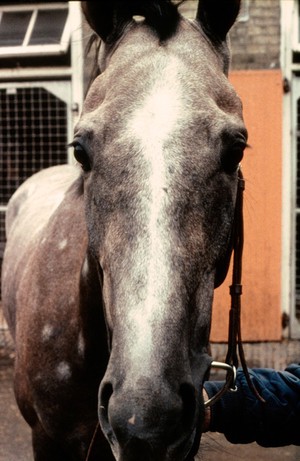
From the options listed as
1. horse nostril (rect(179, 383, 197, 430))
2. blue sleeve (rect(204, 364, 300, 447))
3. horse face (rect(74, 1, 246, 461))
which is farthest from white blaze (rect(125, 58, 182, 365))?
blue sleeve (rect(204, 364, 300, 447))

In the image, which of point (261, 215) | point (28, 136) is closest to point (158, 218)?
point (261, 215)

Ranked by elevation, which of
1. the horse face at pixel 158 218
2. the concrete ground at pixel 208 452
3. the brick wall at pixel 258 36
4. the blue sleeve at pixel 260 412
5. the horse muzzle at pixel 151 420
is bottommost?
the concrete ground at pixel 208 452

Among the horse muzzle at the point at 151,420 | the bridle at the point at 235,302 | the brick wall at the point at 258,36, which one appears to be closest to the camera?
the horse muzzle at the point at 151,420

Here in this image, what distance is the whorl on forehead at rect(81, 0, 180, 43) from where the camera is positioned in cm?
182

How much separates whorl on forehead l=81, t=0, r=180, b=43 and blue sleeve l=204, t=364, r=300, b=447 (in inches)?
44.9

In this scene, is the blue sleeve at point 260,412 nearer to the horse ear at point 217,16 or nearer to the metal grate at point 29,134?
the horse ear at point 217,16

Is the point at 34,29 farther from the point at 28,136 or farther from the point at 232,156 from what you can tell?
the point at 232,156

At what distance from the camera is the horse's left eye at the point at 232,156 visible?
5.45 ft

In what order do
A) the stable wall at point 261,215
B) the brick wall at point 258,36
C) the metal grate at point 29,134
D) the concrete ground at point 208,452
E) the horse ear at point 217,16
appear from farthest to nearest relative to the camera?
1. the metal grate at point 29,134
2. the brick wall at point 258,36
3. the stable wall at point 261,215
4. the concrete ground at point 208,452
5. the horse ear at point 217,16

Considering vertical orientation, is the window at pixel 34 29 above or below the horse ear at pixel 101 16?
above

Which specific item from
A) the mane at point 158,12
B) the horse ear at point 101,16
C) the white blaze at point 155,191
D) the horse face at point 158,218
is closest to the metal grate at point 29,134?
the horse ear at point 101,16

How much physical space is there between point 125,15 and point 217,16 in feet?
0.96

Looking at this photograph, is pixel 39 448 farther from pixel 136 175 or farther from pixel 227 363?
pixel 136 175

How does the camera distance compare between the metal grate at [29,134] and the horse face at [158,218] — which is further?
the metal grate at [29,134]
